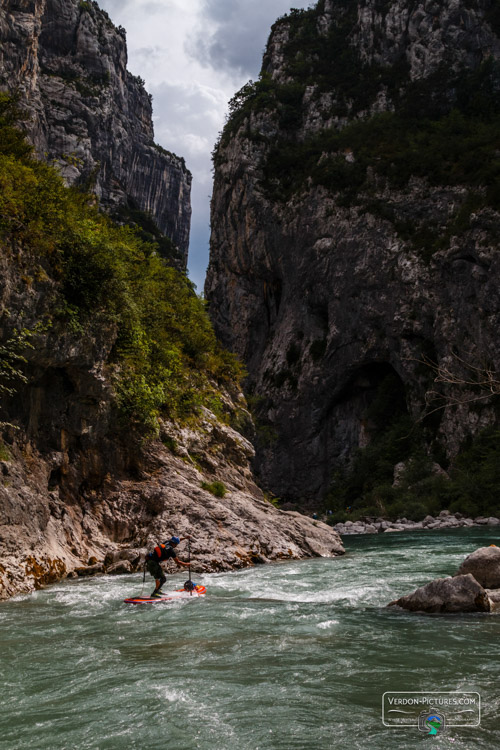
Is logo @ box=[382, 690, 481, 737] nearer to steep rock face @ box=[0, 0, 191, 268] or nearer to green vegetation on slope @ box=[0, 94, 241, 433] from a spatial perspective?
green vegetation on slope @ box=[0, 94, 241, 433]

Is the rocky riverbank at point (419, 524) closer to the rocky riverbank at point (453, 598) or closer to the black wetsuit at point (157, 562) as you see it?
the rocky riverbank at point (453, 598)

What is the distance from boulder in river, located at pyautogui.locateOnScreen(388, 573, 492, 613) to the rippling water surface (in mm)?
313

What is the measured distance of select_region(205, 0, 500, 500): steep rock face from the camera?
131 feet

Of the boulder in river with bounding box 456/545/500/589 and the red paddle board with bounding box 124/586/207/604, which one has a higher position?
the boulder in river with bounding box 456/545/500/589

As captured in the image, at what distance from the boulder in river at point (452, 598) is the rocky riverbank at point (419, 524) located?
22.7 metres

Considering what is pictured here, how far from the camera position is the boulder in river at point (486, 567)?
8.68 metres

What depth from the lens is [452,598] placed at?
750 centimetres

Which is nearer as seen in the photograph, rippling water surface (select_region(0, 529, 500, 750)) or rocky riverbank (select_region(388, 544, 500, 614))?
rippling water surface (select_region(0, 529, 500, 750))

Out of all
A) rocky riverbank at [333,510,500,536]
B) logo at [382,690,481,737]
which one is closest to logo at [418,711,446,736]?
logo at [382,690,481,737]

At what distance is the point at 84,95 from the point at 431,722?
259ft

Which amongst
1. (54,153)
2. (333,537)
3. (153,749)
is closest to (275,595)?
(153,749)

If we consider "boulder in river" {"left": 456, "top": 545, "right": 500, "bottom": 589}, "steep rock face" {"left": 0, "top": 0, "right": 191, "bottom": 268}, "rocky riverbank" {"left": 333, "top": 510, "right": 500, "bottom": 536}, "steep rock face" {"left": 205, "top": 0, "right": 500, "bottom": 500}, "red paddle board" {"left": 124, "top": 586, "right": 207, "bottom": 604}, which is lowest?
"rocky riverbank" {"left": 333, "top": 510, "right": 500, "bottom": 536}

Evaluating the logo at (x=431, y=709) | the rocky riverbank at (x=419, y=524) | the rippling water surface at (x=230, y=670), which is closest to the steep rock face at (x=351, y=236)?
the rocky riverbank at (x=419, y=524)

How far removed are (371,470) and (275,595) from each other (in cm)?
3376
